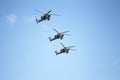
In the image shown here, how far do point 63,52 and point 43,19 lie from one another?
1328cm

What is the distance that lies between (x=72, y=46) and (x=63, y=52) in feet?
12.7

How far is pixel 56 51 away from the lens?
93.9 m

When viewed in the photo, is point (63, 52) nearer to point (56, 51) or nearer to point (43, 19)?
point (56, 51)

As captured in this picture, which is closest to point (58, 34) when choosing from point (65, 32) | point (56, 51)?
point (65, 32)

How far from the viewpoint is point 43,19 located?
87.2 m

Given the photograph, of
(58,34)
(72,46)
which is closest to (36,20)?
(58,34)

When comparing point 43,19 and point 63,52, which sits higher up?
point 43,19

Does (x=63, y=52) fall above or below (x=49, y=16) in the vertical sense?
below

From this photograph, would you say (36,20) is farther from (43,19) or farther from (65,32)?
(65,32)

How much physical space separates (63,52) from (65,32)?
7.54m

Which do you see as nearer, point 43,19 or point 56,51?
point 43,19

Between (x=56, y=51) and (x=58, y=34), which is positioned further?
(x=56, y=51)

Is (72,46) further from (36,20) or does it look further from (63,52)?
(36,20)

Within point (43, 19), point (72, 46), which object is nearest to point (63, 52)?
point (72, 46)
